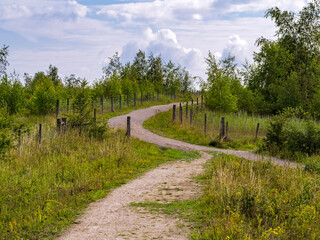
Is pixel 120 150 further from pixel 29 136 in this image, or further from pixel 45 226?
pixel 45 226

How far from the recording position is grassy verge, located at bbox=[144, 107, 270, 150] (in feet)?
60.0

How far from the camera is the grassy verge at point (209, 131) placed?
18281 millimetres

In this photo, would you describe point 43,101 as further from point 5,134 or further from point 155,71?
point 155,71

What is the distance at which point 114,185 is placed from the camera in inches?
380

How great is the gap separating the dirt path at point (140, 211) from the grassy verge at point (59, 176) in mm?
408

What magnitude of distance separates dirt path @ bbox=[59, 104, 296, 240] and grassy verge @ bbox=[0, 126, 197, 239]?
41 cm

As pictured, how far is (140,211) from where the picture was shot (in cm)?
723

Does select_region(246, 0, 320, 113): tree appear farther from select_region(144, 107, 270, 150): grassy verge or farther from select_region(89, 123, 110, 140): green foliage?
select_region(89, 123, 110, 140): green foliage

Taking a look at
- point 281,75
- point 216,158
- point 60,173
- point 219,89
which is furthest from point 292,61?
point 60,173

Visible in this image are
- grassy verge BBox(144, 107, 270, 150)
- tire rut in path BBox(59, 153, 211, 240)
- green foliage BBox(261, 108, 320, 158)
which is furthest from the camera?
grassy verge BBox(144, 107, 270, 150)

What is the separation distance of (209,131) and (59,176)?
1316 centimetres

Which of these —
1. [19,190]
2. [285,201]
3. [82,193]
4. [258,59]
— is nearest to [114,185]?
[82,193]

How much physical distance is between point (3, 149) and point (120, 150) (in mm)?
4410

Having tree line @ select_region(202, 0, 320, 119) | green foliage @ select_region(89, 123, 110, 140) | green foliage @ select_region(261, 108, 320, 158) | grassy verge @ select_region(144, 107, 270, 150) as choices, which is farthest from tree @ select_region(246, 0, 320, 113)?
green foliage @ select_region(89, 123, 110, 140)
